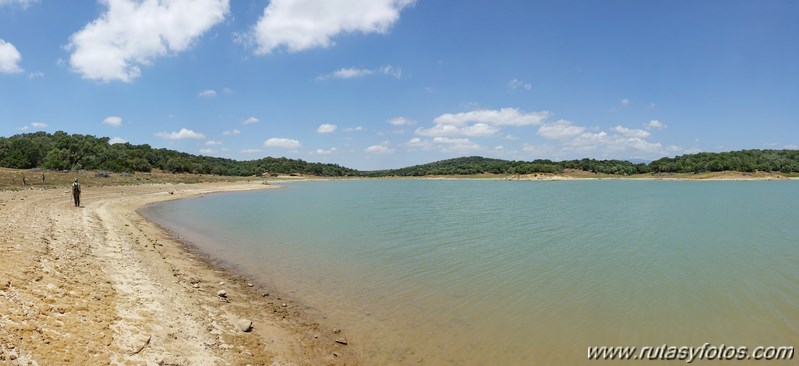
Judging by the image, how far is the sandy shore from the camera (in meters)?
5.62

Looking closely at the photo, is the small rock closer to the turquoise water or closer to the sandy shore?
the sandy shore

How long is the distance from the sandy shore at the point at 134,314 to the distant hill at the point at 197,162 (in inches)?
3171

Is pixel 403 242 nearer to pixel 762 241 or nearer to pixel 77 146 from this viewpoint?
pixel 762 241

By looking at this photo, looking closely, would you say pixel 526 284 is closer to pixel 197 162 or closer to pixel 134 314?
pixel 134 314

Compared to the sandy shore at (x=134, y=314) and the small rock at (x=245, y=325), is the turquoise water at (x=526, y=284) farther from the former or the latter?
the small rock at (x=245, y=325)

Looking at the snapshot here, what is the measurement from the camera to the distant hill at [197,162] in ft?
248

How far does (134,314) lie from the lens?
285 inches

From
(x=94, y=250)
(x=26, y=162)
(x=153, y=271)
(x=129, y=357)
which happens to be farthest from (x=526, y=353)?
(x=26, y=162)

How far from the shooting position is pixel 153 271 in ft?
35.8

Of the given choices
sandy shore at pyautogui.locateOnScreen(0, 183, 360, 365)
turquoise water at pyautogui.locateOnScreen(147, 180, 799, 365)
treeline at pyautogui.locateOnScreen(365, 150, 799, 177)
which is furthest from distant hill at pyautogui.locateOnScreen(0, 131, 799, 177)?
sandy shore at pyautogui.locateOnScreen(0, 183, 360, 365)

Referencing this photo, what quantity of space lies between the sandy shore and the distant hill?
80539 mm

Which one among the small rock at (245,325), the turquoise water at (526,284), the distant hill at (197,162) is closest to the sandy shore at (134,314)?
the small rock at (245,325)

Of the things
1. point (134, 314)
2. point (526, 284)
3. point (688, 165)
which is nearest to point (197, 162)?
point (134, 314)

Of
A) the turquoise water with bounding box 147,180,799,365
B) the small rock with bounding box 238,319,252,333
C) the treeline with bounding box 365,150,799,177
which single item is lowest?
the turquoise water with bounding box 147,180,799,365
